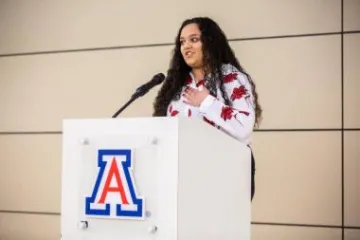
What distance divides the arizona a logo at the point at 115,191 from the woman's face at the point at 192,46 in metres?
0.73

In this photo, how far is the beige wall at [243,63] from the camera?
2.54m

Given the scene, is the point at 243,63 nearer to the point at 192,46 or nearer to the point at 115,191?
the point at 192,46

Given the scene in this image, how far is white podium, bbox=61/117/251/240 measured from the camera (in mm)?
1013

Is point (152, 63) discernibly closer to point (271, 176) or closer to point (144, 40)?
point (144, 40)

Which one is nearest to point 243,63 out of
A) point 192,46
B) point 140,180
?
point 192,46

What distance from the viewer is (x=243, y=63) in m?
2.75

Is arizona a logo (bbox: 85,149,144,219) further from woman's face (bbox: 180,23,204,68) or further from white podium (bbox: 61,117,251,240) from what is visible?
woman's face (bbox: 180,23,204,68)

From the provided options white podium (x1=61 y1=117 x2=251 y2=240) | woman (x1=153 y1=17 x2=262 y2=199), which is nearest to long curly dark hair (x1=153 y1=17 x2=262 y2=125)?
woman (x1=153 y1=17 x2=262 y2=199)

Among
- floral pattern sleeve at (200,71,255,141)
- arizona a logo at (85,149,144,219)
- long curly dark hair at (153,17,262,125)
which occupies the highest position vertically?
long curly dark hair at (153,17,262,125)

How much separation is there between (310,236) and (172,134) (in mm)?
1791

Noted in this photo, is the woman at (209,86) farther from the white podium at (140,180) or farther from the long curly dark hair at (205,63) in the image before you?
the white podium at (140,180)

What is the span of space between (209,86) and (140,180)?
2.15 feet

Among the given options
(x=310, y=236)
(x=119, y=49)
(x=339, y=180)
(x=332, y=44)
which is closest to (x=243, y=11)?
(x=332, y=44)

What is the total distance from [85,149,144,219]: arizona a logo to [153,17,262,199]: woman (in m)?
0.42
